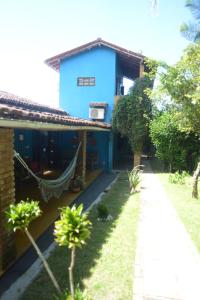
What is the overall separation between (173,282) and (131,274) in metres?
0.64

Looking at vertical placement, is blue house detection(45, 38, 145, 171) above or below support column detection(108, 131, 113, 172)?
above

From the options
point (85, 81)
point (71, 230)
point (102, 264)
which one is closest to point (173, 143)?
point (85, 81)

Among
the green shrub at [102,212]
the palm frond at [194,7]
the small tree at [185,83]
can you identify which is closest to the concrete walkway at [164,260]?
the green shrub at [102,212]

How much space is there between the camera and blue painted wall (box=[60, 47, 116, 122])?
16469 millimetres

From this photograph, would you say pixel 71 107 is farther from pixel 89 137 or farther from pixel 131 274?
pixel 131 274

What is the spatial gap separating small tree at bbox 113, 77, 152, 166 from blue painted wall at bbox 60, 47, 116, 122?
2.58ft

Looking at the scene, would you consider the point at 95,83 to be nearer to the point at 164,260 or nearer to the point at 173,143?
the point at 173,143

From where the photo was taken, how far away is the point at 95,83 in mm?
16766

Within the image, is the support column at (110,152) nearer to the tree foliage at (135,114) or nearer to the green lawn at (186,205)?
the tree foliage at (135,114)

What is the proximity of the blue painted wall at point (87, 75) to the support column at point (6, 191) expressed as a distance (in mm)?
11961

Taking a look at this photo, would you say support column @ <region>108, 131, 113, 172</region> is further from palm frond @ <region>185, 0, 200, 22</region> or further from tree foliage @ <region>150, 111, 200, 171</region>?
Result: palm frond @ <region>185, 0, 200, 22</region>

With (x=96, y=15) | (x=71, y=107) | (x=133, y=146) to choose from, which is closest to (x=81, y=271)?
(x=96, y=15)

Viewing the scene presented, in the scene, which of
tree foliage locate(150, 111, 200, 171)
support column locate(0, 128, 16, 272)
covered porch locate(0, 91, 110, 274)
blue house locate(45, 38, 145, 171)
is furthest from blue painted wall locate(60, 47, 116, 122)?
support column locate(0, 128, 16, 272)

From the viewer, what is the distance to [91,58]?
659 inches
